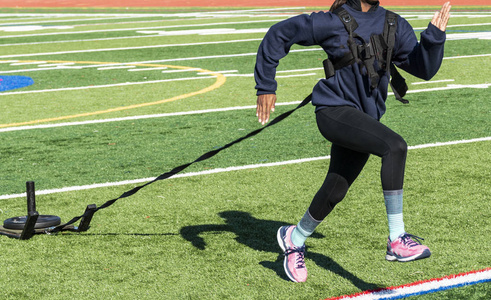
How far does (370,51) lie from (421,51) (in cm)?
31

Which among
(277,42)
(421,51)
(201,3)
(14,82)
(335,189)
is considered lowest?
(201,3)

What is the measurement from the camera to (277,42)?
4.35 metres

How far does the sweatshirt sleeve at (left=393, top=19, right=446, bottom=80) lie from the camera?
13.9ft

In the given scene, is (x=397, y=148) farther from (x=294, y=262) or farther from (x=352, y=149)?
(x=294, y=262)

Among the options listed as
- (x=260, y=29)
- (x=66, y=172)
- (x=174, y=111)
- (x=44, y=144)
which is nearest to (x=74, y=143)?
(x=44, y=144)

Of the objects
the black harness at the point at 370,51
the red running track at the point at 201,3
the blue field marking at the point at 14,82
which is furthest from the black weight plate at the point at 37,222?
the red running track at the point at 201,3

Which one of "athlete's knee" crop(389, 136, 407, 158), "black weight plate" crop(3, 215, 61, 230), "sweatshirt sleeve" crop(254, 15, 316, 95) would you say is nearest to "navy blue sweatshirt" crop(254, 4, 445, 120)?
"sweatshirt sleeve" crop(254, 15, 316, 95)

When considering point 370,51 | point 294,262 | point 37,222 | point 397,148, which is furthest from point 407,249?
point 37,222

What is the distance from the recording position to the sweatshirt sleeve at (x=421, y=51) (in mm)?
4246

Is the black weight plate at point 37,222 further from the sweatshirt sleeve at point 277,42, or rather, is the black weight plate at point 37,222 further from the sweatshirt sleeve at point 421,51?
the sweatshirt sleeve at point 421,51

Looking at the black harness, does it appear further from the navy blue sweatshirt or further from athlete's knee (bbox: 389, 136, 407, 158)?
athlete's knee (bbox: 389, 136, 407, 158)

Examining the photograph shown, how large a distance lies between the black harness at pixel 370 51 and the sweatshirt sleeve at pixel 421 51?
99mm

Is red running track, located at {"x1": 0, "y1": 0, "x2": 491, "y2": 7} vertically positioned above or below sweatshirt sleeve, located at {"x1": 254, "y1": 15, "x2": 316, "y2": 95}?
below

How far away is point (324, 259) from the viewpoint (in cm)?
500
